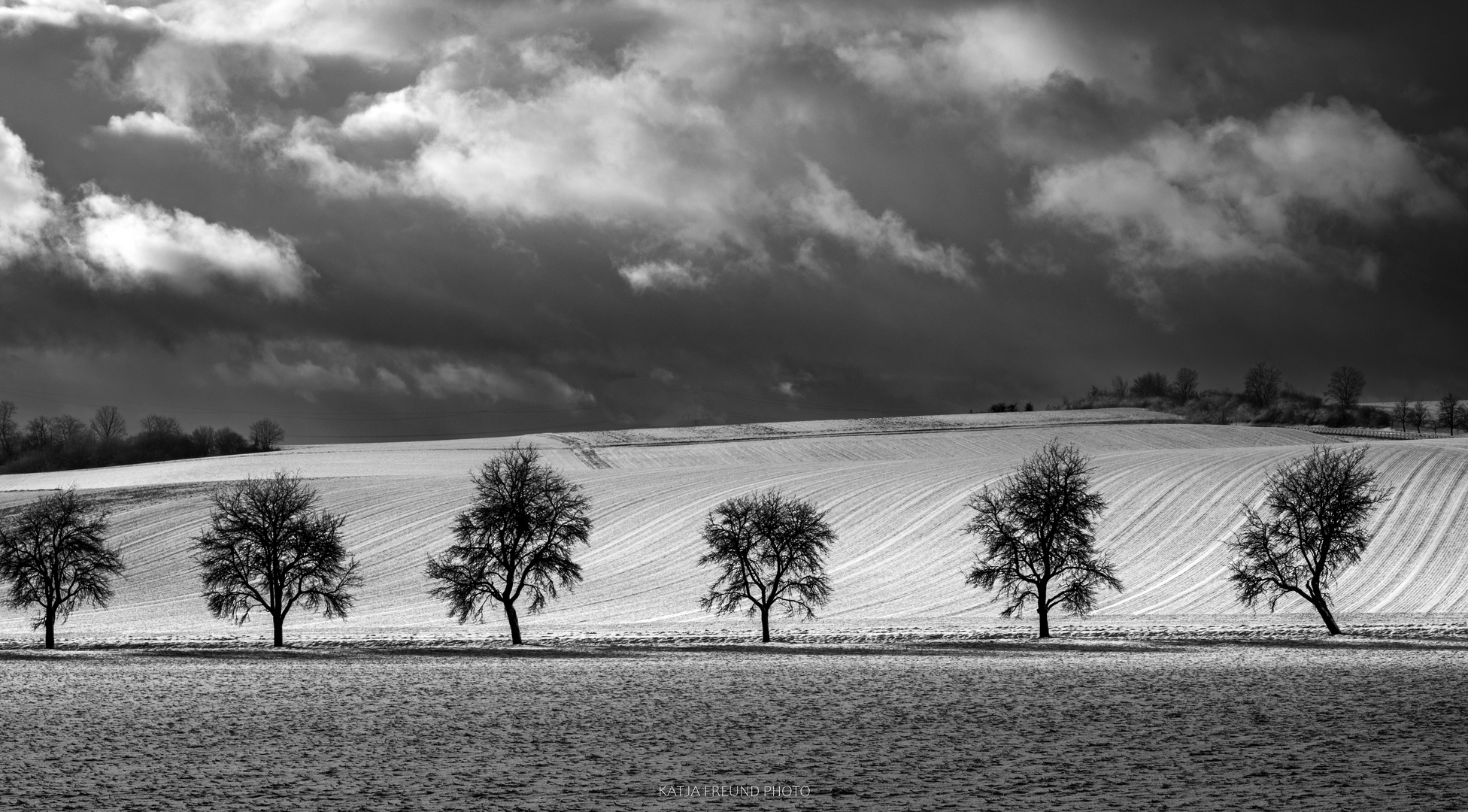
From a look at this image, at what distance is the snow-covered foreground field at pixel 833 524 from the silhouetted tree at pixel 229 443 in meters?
26.1

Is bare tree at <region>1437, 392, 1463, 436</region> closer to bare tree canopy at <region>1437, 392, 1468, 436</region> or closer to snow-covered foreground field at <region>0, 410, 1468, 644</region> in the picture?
bare tree canopy at <region>1437, 392, 1468, 436</region>

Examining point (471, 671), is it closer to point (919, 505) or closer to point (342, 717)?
point (342, 717)

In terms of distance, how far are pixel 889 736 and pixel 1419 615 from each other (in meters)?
42.4

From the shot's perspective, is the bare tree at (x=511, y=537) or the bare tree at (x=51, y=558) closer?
the bare tree at (x=511, y=537)

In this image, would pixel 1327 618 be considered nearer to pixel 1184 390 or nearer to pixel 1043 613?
pixel 1043 613

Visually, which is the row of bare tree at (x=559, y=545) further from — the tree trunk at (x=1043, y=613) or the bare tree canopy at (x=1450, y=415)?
the bare tree canopy at (x=1450, y=415)

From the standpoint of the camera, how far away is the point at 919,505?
86.2m

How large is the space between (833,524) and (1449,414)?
11230cm

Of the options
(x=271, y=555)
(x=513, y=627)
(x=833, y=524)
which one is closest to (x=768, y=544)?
(x=513, y=627)

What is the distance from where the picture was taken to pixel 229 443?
160m

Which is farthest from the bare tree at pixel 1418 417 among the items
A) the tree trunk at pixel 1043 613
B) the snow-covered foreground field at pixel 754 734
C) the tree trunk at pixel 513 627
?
the tree trunk at pixel 513 627

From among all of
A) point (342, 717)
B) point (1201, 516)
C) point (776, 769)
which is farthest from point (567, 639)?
point (1201, 516)

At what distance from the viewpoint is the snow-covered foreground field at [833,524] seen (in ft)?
196

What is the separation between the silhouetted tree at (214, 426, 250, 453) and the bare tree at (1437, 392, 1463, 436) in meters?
159
